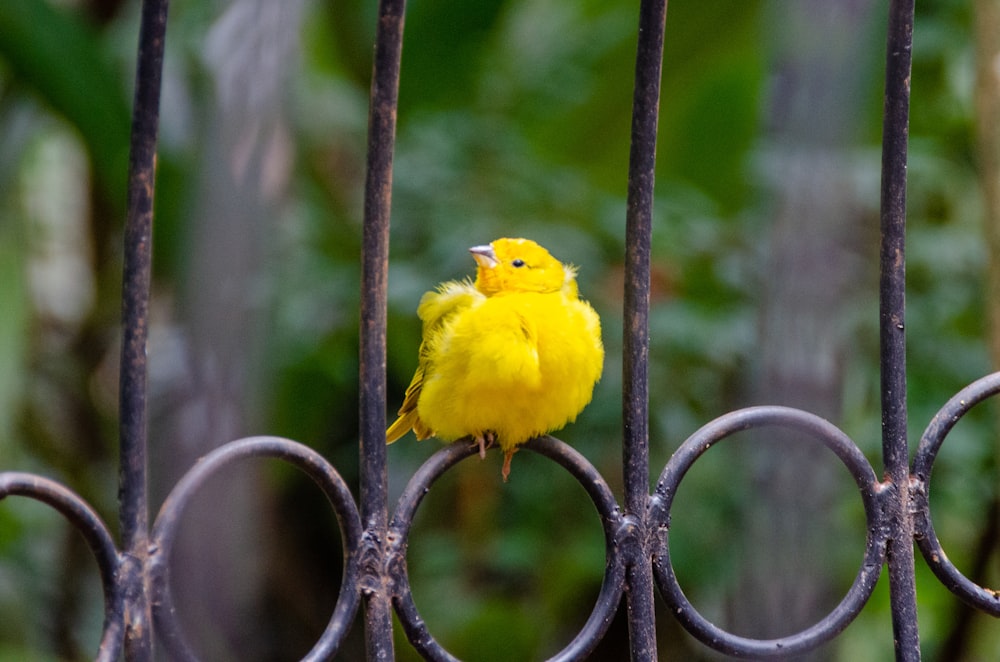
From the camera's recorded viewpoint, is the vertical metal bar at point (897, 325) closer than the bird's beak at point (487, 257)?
Yes

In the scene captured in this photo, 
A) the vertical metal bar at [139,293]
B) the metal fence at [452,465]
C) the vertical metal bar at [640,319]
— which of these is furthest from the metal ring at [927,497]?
the vertical metal bar at [139,293]

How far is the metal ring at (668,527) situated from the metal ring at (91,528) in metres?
0.59

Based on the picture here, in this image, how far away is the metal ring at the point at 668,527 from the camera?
121 centimetres

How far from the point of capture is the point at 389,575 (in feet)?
3.76

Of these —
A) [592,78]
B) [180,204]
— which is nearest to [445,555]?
[180,204]

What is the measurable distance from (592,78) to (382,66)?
2.49m

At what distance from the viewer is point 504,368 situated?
1.67 meters

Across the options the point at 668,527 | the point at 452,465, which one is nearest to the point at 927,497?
the point at 668,527

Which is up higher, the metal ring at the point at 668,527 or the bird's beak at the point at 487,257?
the bird's beak at the point at 487,257

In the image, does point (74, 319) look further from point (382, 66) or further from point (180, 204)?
point (382, 66)

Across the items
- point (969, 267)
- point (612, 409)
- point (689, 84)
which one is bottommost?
point (612, 409)

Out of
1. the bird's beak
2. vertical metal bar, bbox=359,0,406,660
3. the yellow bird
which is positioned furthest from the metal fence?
the bird's beak

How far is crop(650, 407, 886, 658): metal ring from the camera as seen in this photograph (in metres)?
1.21

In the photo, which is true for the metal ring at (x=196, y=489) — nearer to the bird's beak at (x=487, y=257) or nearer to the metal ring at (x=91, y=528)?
the metal ring at (x=91, y=528)
